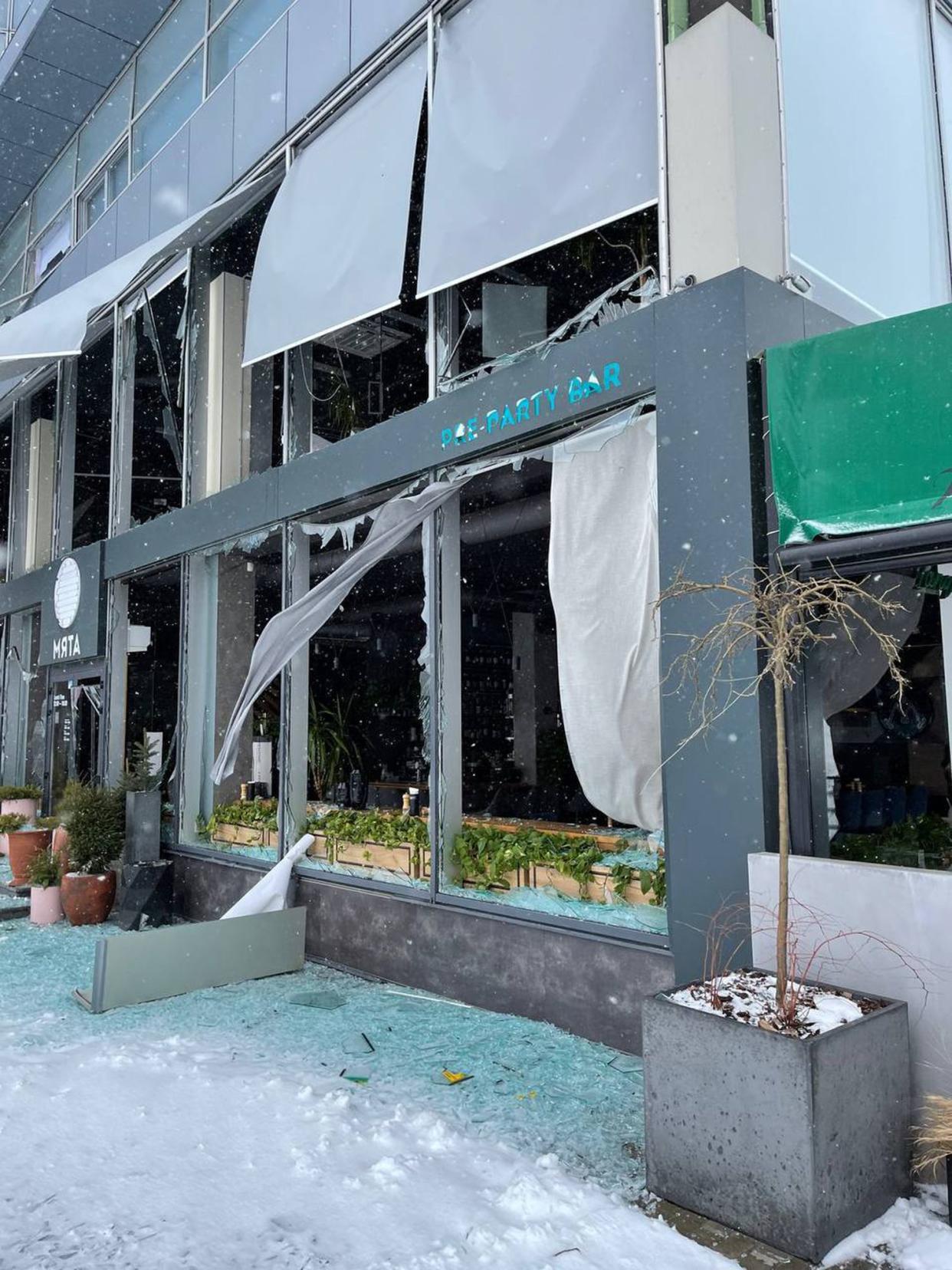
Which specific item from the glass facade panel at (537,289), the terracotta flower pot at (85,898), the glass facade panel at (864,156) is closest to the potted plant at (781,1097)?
the glass facade panel at (864,156)

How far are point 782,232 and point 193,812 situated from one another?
7046 millimetres

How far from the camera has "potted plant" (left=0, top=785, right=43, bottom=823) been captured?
496 inches

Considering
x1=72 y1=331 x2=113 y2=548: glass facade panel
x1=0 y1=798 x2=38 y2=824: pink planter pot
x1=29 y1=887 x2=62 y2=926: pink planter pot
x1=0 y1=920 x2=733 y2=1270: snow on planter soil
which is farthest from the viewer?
x1=72 y1=331 x2=113 y2=548: glass facade panel

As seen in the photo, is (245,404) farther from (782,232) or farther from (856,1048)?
(856,1048)

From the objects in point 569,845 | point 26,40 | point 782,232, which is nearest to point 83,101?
point 26,40

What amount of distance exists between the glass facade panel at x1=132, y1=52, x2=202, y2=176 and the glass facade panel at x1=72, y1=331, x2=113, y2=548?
2.30 metres

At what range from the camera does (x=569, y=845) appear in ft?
19.3

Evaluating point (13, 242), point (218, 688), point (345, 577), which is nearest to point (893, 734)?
point (345, 577)

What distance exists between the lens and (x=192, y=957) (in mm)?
6246

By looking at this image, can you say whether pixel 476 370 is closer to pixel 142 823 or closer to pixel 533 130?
pixel 533 130

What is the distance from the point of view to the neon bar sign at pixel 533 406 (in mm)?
5348

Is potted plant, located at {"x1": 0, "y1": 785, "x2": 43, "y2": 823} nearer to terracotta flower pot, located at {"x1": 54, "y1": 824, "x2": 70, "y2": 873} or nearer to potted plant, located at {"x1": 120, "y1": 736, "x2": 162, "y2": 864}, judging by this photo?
terracotta flower pot, located at {"x1": 54, "y1": 824, "x2": 70, "y2": 873}

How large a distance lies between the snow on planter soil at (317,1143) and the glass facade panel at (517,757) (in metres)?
0.80

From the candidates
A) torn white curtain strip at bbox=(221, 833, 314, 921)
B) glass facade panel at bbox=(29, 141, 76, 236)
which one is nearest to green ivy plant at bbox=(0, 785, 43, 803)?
torn white curtain strip at bbox=(221, 833, 314, 921)
